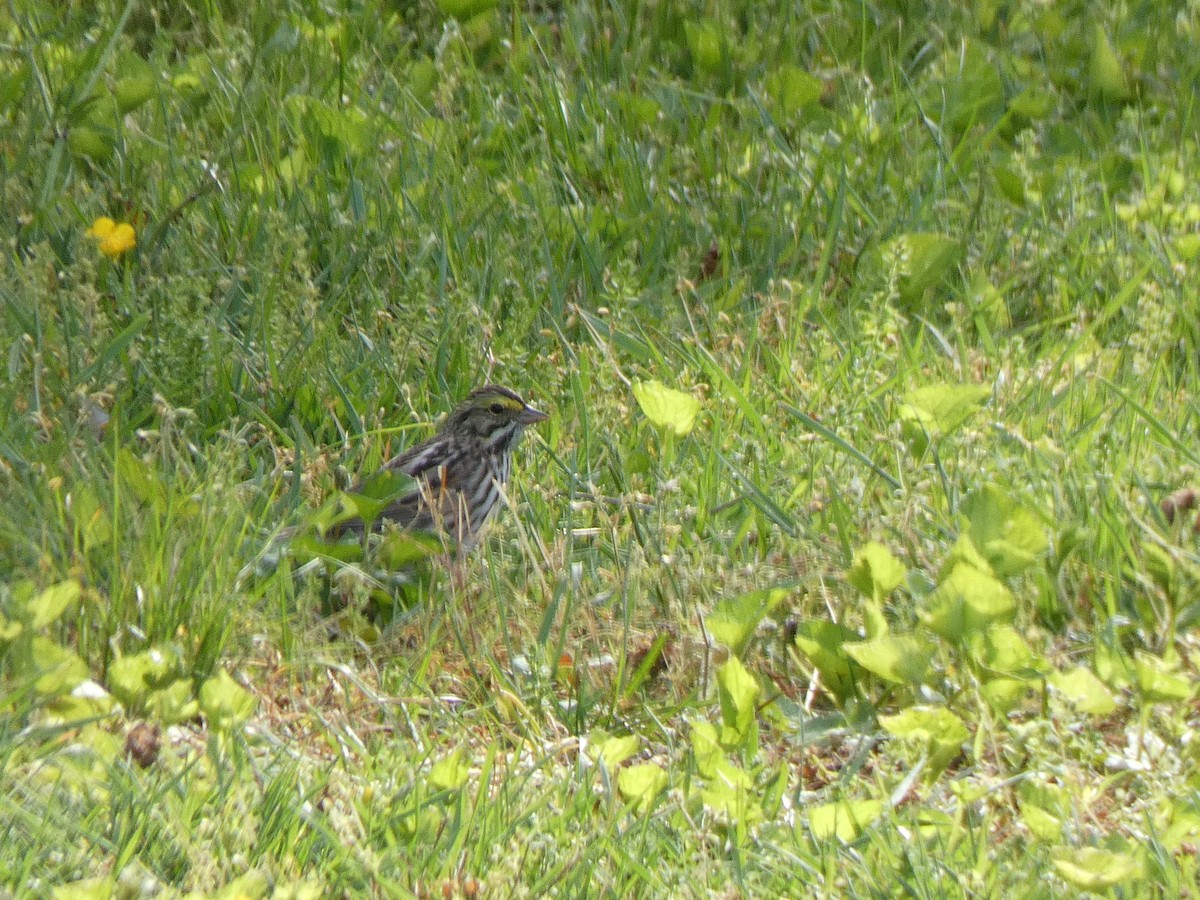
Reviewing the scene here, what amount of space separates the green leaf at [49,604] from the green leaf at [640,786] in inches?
45.3

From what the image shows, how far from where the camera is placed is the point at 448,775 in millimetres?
3270

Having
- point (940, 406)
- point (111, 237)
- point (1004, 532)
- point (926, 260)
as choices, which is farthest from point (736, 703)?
point (111, 237)

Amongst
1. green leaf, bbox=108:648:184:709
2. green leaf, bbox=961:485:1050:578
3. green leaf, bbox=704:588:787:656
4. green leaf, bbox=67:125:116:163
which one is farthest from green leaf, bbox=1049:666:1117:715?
green leaf, bbox=67:125:116:163

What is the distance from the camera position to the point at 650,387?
15.3 feet

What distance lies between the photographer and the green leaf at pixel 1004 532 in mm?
3865

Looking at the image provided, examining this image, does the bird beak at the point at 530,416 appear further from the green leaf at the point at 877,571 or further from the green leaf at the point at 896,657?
the green leaf at the point at 896,657

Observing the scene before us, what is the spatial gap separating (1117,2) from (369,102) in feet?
10.6

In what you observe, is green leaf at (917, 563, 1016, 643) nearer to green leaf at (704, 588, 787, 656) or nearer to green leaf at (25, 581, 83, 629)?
green leaf at (704, 588, 787, 656)

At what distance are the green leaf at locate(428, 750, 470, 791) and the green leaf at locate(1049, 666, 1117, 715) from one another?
1.19 meters

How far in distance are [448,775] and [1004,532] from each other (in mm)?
1383

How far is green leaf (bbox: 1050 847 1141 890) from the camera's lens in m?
2.94

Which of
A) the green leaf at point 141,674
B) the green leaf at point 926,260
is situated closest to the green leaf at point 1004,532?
the green leaf at point 141,674

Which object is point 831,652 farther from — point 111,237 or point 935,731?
point 111,237

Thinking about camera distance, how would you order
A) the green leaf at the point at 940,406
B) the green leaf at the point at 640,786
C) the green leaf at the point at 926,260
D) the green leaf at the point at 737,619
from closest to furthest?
the green leaf at the point at 640,786 → the green leaf at the point at 737,619 → the green leaf at the point at 940,406 → the green leaf at the point at 926,260
